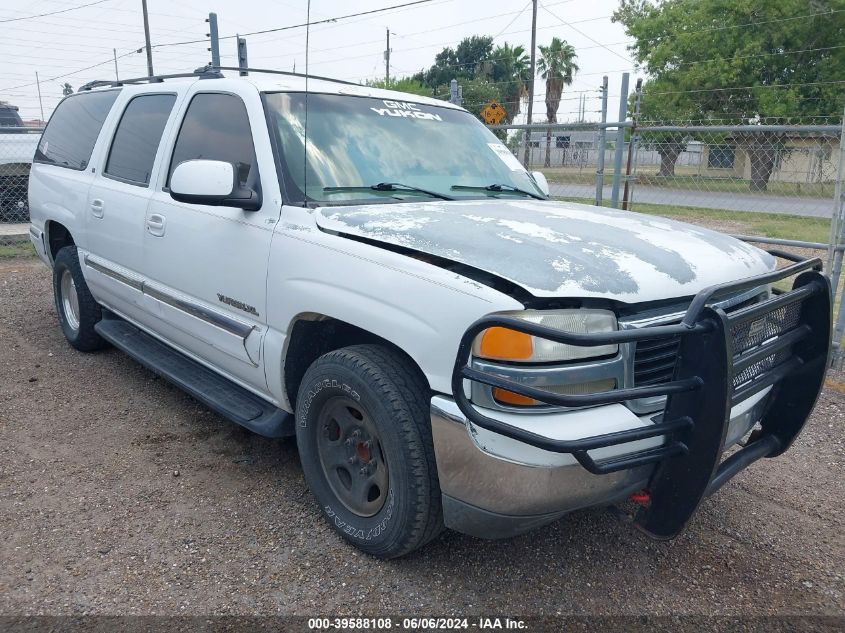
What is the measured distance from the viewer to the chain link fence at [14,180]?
411 inches

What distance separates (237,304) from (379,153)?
0.99 m

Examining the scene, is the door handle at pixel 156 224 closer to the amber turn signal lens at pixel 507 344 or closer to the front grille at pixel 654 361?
the amber turn signal lens at pixel 507 344

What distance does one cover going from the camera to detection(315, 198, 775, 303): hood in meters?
2.26

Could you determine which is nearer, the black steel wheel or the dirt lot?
the dirt lot

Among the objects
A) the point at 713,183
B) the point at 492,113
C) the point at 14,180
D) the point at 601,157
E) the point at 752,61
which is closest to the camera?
the point at 601,157

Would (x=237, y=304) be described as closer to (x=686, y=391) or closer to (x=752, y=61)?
(x=686, y=391)

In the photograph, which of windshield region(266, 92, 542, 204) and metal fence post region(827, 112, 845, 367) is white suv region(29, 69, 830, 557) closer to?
windshield region(266, 92, 542, 204)

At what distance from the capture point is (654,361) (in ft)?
7.72

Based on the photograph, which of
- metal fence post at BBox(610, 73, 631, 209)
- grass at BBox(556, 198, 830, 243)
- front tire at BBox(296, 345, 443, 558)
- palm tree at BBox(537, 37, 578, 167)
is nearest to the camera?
front tire at BBox(296, 345, 443, 558)

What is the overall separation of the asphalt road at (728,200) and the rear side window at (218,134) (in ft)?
19.7

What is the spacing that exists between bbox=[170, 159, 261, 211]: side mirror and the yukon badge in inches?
18.2

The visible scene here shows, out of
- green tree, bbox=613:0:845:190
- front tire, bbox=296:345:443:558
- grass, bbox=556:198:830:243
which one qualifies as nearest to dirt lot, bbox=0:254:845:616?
front tire, bbox=296:345:443:558

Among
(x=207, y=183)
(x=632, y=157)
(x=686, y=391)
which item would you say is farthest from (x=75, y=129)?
(x=632, y=157)

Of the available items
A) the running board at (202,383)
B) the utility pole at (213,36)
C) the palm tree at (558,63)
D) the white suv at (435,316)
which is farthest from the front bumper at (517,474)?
the palm tree at (558,63)
